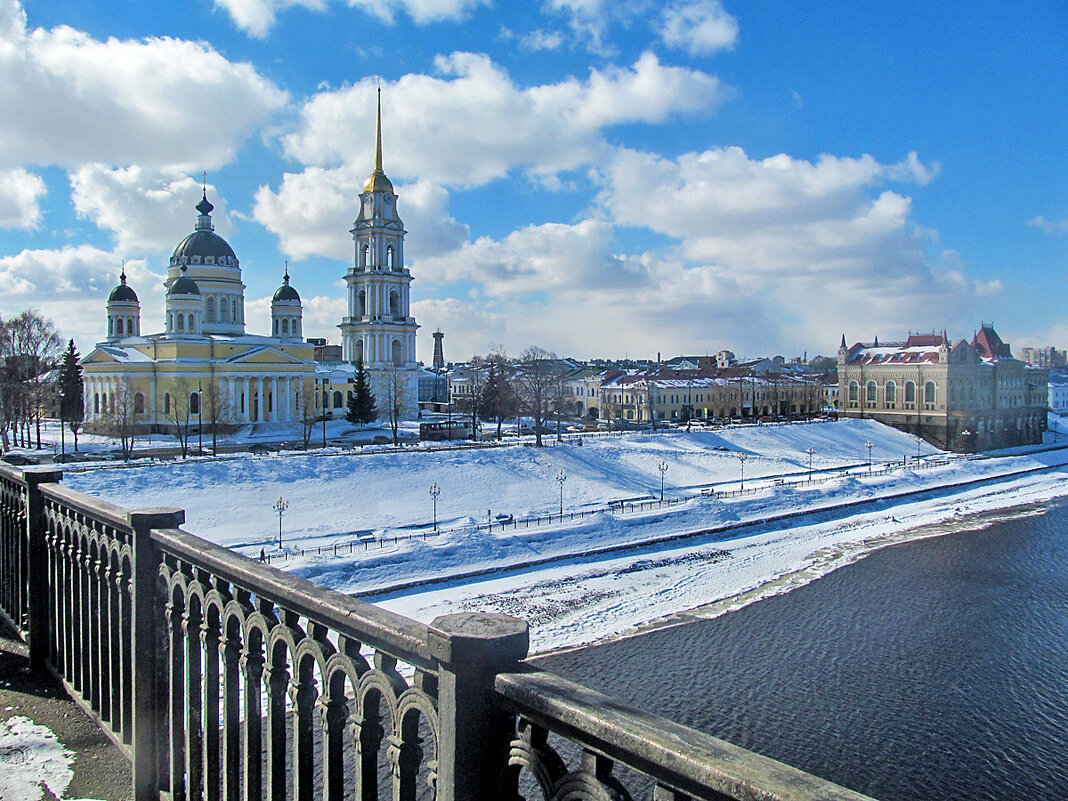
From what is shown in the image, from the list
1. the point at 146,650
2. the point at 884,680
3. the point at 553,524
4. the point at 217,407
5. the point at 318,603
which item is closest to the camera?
the point at 318,603

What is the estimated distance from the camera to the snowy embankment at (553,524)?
22.4m

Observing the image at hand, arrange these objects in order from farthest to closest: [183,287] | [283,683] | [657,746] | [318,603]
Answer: [183,287]
[283,683]
[318,603]
[657,746]

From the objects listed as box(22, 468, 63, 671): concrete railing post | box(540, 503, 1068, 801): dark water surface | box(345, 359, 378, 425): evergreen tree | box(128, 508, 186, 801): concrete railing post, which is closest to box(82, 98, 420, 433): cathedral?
box(345, 359, 378, 425): evergreen tree

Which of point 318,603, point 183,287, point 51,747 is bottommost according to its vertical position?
point 51,747

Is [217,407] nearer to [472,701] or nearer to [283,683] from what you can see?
[283,683]

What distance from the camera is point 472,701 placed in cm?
200

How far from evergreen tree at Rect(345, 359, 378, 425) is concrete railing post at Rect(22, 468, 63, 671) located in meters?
45.4

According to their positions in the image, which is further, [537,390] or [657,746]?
[537,390]

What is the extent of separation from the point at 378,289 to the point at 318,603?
56.9 meters

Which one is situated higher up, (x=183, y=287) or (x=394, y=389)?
(x=183, y=287)

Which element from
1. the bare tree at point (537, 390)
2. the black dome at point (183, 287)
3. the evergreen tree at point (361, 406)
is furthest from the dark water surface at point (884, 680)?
the black dome at point (183, 287)

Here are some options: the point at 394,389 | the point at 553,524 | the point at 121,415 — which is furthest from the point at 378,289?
the point at 553,524

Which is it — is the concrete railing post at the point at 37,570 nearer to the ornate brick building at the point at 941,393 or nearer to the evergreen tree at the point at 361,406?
the evergreen tree at the point at 361,406

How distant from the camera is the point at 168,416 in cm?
4344
